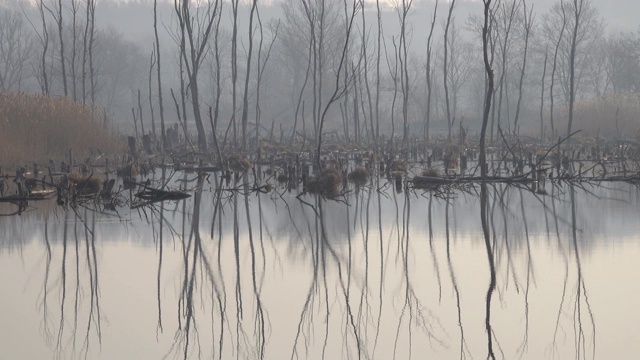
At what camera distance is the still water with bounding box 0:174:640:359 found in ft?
14.9

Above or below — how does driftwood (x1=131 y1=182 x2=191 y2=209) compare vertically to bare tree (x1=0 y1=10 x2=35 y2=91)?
below

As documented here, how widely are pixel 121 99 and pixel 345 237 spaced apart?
80.0 m

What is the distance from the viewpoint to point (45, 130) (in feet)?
60.8

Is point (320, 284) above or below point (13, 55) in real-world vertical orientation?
below

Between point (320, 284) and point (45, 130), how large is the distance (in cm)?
1340

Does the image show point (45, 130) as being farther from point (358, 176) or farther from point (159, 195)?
point (159, 195)

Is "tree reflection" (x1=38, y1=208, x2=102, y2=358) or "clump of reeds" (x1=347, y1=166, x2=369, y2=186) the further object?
"clump of reeds" (x1=347, y1=166, x2=369, y2=186)

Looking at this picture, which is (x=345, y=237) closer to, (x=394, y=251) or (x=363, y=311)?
(x=394, y=251)

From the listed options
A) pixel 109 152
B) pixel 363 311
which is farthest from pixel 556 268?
pixel 109 152

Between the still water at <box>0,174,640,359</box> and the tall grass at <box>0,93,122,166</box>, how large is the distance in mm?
7240

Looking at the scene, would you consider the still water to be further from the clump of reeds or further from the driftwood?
the clump of reeds

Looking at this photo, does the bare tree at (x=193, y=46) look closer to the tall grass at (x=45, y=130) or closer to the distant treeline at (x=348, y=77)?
the tall grass at (x=45, y=130)

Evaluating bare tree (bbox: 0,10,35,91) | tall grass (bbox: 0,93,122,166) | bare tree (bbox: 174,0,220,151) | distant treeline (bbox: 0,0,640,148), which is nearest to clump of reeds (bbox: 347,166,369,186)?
bare tree (bbox: 174,0,220,151)

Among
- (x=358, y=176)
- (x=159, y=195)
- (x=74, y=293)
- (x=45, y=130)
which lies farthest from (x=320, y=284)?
(x=45, y=130)
